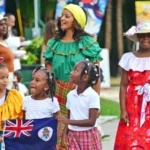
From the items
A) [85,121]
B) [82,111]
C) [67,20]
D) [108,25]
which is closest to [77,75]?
[82,111]

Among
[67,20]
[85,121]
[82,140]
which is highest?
[67,20]

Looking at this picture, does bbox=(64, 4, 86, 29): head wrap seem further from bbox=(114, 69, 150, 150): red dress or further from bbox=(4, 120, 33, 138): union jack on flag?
bbox=(4, 120, 33, 138): union jack on flag

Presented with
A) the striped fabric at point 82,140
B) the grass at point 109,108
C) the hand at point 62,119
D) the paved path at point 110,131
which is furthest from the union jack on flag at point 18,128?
the grass at point 109,108

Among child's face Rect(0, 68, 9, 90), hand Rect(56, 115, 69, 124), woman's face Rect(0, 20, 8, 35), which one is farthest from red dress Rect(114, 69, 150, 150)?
woman's face Rect(0, 20, 8, 35)

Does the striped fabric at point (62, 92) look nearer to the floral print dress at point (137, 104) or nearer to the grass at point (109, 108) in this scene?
the floral print dress at point (137, 104)

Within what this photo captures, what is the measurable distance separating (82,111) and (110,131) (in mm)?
5252

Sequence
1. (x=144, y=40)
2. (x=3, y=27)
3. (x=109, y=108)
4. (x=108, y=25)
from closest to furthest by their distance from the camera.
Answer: (x=144, y=40)
(x=3, y=27)
(x=109, y=108)
(x=108, y=25)

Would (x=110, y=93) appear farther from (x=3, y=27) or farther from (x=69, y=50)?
(x=69, y=50)

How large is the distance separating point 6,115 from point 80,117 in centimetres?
71

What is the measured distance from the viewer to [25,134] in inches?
270

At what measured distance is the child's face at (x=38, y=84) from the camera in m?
7.04

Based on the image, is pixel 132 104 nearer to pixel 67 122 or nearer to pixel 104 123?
pixel 67 122

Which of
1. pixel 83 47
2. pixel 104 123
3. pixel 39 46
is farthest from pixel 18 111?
pixel 39 46

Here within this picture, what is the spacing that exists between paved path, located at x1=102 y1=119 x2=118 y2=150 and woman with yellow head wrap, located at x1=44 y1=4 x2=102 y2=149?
2874mm
